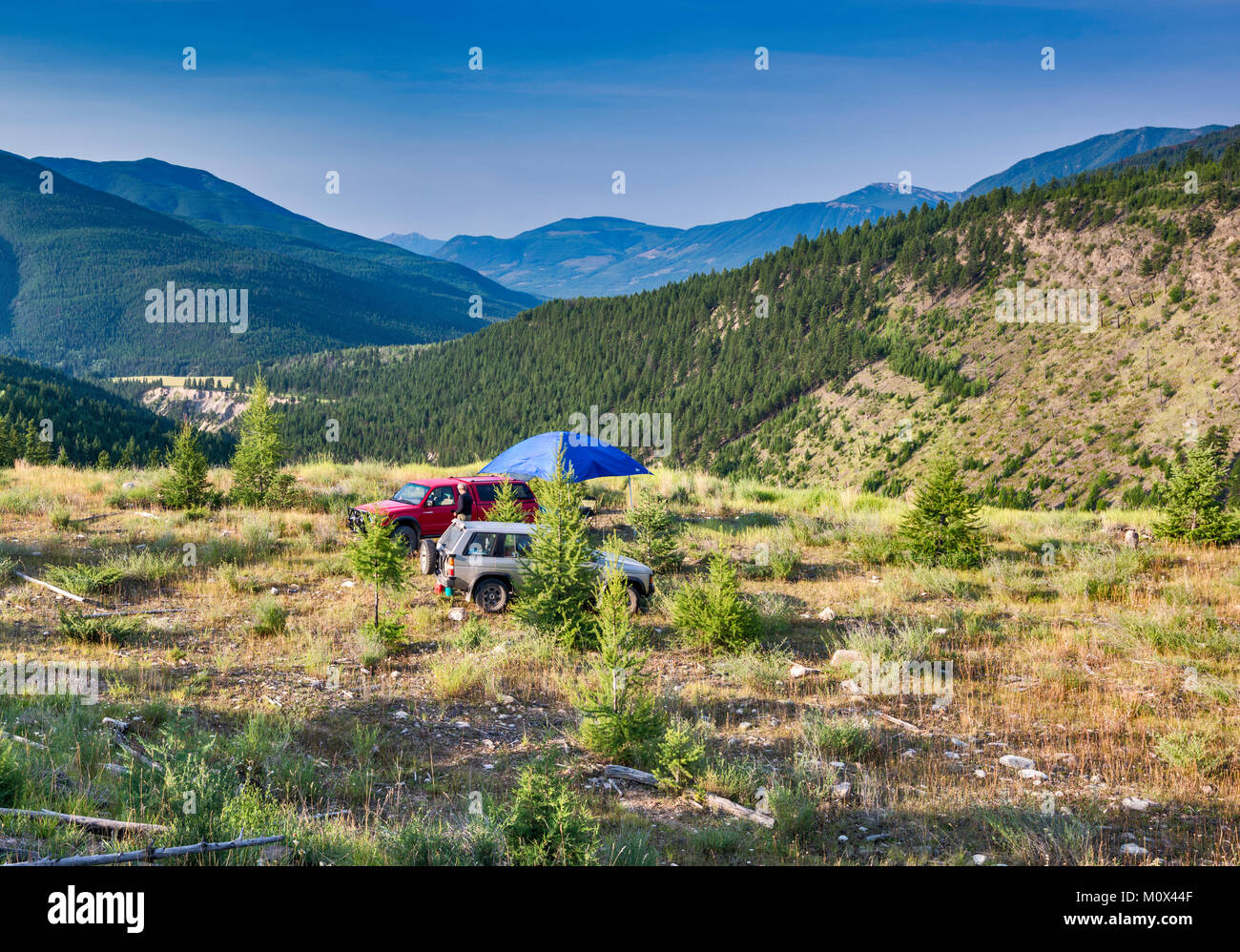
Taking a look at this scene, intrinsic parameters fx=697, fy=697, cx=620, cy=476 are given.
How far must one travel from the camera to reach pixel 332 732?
23.6 ft

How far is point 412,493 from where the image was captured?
51.5 feet

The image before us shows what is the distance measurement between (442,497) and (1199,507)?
16902mm

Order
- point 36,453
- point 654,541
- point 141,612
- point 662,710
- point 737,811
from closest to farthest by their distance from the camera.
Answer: point 737,811 → point 662,710 → point 141,612 → point 654,541 → point 36,453

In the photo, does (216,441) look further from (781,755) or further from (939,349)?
(781,755)

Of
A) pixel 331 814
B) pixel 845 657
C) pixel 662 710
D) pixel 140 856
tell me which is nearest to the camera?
pixel 140 856

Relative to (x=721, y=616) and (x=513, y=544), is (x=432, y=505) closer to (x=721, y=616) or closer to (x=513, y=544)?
(x=513, y=544)

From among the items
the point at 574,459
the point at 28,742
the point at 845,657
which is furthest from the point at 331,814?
the point at 574,459

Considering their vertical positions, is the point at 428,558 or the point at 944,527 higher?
the point at 944,527

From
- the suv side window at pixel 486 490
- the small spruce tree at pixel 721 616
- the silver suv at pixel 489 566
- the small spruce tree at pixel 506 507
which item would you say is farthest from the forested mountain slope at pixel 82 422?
the small spruce tree at pixel 721 616

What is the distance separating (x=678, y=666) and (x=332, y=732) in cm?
473

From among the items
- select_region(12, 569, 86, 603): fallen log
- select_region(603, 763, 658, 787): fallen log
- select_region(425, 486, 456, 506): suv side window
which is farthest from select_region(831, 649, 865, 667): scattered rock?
select_region(12, 569, 86, 603): fallen log

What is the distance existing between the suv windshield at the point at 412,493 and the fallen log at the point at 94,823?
36.3ft

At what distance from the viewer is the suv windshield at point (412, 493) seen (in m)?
Result: 15.5
